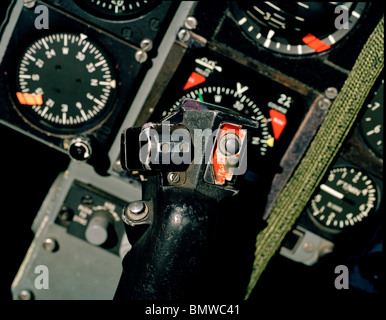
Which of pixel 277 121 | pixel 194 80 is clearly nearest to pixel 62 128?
pixel 194 80

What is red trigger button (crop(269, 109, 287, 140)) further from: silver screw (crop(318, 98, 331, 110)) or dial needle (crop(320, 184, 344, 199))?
dial needle (crop(320, 184, 344, 199))

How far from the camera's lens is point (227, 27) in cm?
114

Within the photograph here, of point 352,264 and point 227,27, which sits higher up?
point 227,27

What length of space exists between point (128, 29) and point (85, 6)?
0.15 metres

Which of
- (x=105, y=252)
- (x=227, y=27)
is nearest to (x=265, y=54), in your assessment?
(x=227, y=27)

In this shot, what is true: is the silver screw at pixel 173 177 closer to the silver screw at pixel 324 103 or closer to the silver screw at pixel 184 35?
the silver screw at pixel 184 35

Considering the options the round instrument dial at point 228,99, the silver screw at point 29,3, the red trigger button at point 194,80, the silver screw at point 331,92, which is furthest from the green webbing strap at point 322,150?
the silver screw at point 29,3

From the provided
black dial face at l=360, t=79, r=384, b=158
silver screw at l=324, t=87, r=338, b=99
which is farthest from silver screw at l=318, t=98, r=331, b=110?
black dial face at l=360, t=79, r=384, b=158

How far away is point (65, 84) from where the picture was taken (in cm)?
119

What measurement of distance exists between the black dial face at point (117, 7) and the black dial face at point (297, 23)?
276mm

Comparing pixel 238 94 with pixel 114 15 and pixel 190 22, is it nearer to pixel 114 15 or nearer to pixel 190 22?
pixel 190 22

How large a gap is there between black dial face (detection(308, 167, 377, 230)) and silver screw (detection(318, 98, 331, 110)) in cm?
35

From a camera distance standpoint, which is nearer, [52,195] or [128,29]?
[128,29]

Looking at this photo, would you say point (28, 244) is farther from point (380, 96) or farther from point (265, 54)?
point (380, 96)
